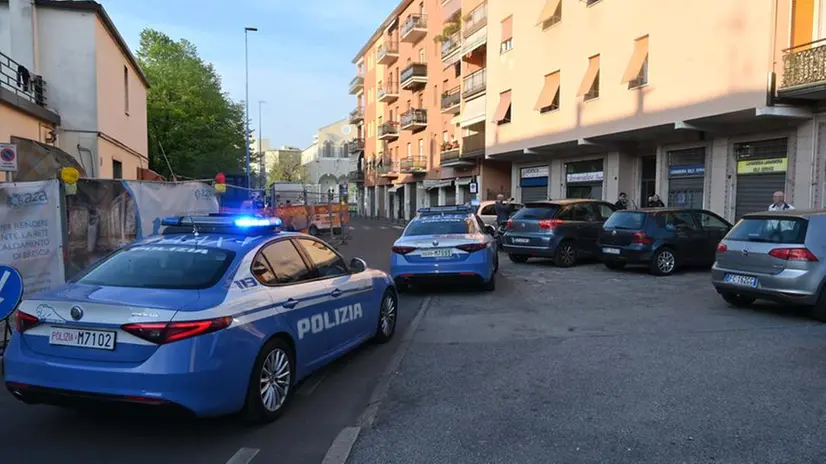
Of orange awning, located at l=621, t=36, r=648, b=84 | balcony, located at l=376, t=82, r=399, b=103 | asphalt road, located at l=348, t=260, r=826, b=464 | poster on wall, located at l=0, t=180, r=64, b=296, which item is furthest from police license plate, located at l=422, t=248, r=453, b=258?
balcony, located at l=376, t=82, r=399, b=103

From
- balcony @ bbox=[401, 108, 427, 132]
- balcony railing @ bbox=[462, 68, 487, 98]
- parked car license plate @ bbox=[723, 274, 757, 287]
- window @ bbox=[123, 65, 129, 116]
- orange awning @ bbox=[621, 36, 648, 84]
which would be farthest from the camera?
balcony @ bbox=[401, 108, 427, 132]

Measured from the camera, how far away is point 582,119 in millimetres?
21688

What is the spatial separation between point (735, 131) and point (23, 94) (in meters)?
19.3

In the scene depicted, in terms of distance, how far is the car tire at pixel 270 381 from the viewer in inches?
169

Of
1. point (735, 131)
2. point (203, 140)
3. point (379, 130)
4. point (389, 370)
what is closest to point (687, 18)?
point (735, 131)

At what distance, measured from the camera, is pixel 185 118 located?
147 feet

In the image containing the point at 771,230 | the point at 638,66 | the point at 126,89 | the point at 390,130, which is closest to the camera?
the point at 771,230

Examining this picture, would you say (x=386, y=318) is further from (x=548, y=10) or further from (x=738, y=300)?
(x=548, y=10)

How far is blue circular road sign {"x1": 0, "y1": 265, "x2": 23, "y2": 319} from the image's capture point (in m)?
5.95

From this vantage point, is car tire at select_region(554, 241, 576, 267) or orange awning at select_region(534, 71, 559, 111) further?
orange awning at select_region(534, 71, 559, 111)

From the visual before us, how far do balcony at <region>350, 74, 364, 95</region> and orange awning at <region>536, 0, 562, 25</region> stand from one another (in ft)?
157

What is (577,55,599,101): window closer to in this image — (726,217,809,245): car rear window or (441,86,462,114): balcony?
(726,217,809,245): car rear window

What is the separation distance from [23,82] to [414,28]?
3244 centimetres

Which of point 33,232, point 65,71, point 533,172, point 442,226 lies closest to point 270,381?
point 33,232
